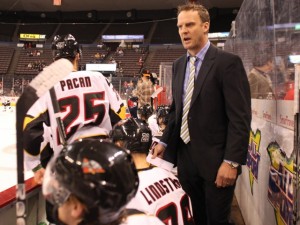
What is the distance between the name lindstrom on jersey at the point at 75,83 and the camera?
6.68ft

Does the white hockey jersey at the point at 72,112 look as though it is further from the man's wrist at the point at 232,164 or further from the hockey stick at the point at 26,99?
the hockey stick at the point at 26,99

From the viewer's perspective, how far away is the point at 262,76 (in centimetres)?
252

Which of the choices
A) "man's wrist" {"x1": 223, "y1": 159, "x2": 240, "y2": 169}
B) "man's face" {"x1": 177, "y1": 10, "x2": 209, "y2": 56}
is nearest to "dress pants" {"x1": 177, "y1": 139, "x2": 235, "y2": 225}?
"man's wrist" {"x1": 223, "y1": 159, "x2": 240, "y2": 169}

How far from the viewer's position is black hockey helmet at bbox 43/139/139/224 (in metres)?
0.85

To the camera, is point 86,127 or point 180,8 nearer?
point 180,8

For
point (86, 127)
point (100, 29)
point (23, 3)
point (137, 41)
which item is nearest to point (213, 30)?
point (137, 41)

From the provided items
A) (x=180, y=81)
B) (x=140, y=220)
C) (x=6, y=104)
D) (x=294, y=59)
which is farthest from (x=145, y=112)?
(x=6, y=104)

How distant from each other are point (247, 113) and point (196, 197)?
531mm

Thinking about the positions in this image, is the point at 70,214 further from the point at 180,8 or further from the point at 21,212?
the point at 180,8

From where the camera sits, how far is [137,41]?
82.5 feet

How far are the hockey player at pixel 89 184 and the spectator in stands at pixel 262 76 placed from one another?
4.63ft

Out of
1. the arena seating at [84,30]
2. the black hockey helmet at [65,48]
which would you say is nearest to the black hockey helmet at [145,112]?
the black hockey helmet at [65,48]

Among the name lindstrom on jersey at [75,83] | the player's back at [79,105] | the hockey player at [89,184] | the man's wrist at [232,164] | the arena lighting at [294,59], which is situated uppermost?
the arena lighting at [294,59]

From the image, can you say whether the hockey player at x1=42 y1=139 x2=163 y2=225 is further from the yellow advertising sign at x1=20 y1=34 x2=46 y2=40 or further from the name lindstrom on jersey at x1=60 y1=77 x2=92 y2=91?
the yellow advertising sign at x1=20 y1=34 x2=46 y2=40
